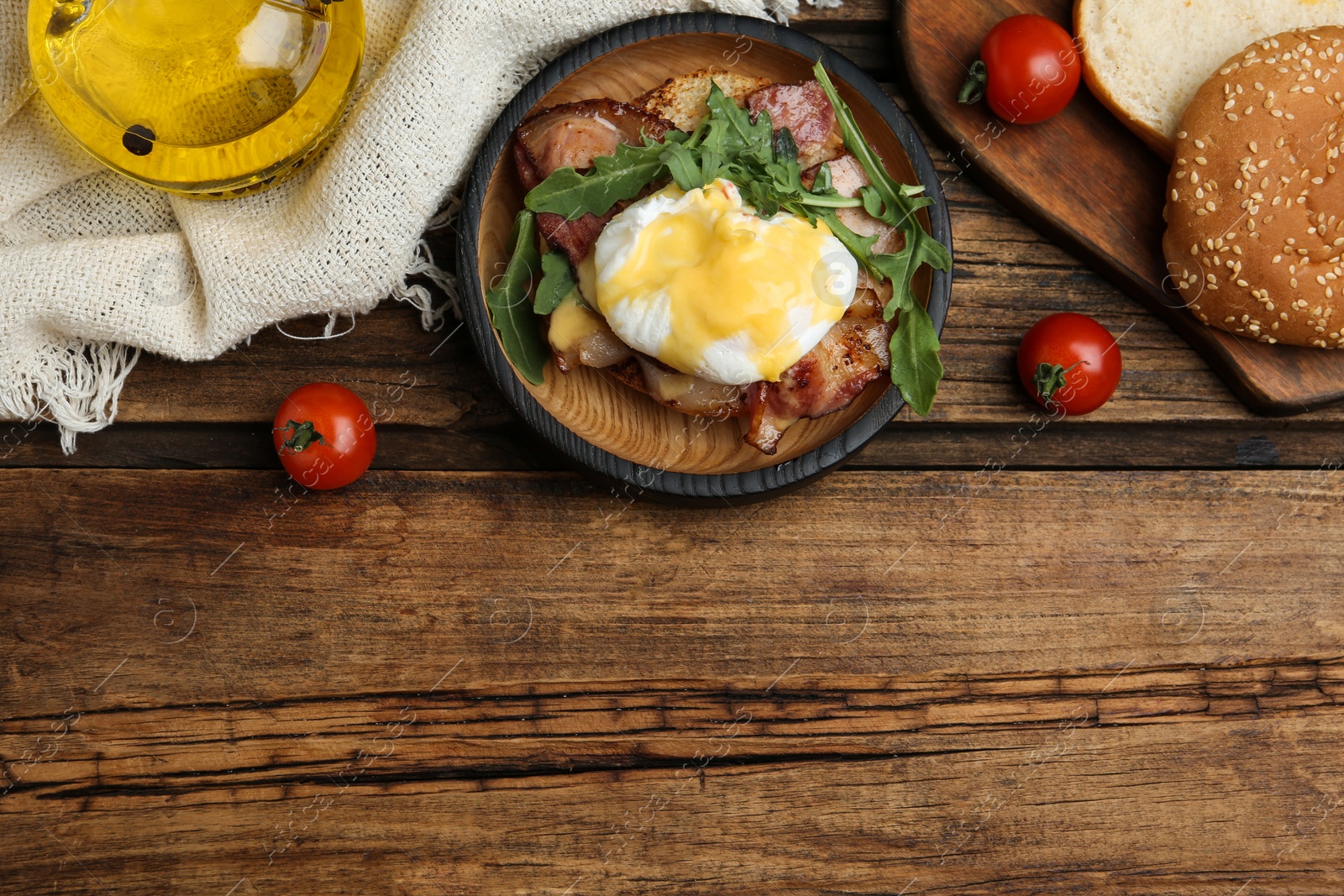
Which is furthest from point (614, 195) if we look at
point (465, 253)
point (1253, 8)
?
point (1253, 8)

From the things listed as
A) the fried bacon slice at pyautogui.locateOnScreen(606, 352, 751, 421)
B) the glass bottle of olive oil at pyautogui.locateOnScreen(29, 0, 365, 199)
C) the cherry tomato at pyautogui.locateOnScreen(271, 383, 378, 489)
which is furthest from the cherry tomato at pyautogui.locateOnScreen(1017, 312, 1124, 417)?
the glass bottle of olive oil at pyautogui.locateOnScreen(29, 0, 365, 199)

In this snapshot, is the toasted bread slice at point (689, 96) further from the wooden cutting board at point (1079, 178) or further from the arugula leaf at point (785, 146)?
the wooden cutting board at point (1079, 178)

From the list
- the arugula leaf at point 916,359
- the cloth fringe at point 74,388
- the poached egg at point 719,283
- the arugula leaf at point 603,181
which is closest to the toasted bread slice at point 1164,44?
the arugula leaf at point 916,359

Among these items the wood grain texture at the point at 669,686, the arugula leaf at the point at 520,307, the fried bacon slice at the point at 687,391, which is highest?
the arugula leaf at the point at 520,307

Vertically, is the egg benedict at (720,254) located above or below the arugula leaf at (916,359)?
above

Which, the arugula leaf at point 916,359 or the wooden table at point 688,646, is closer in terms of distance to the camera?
the arugula leaf at point 916,359

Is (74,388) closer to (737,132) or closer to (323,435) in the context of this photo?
(323,435)

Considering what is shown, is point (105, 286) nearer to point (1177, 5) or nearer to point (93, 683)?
point (93, 683)

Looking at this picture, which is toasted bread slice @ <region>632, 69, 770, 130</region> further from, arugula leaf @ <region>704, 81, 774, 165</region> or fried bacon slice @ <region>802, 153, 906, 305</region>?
fried bacon slice @ <region>802, 153, 906, 305</region>
